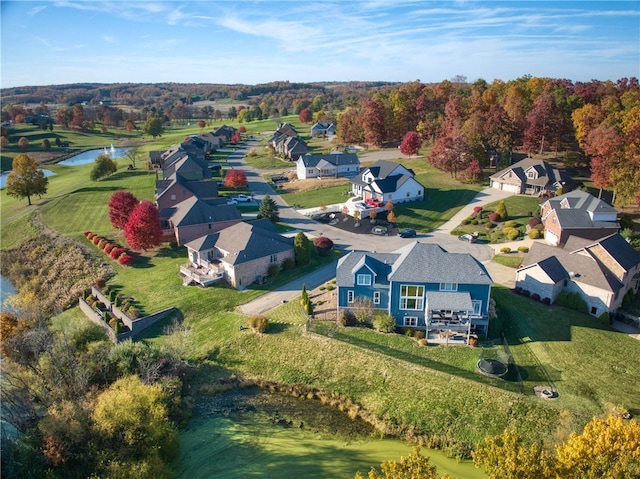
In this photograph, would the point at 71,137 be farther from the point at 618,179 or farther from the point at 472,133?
the point at 618,179

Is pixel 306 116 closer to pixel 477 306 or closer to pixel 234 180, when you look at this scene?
pixel 234 180

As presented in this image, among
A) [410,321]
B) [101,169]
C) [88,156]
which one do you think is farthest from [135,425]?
[88,156]

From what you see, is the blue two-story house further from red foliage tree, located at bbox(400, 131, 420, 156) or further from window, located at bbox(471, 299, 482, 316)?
red foliage tree, located at bbox(400, 131, 420, 156)

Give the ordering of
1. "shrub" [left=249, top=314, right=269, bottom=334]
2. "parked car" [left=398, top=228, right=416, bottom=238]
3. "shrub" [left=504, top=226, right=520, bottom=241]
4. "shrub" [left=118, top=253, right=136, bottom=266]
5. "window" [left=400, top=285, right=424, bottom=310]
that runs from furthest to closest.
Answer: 1. "parked car" [left=398, top=228, right=416, bottom=238]
2. "shrub" [left=504, top=226, right=520, bottom=241]
3. "shrub" [left=118, top=253, right=136, bottom=266]
4. "shrub" [left=249, top=314, right=269, bottom=334]
5. "window" [left=400, top=285, right=424, bottom=310]

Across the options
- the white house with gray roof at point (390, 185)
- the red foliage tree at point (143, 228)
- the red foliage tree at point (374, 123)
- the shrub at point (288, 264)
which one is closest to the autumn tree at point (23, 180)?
the red foliage tree at point (143, 228)

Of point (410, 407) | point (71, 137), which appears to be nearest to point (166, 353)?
point (410, 407)

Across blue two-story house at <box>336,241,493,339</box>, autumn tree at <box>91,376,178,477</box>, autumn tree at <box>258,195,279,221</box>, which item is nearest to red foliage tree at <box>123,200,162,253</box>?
autumn tree at <box>258,195,279,221</box>

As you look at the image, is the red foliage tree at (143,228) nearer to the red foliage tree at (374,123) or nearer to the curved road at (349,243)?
the curved road at (349,243)
